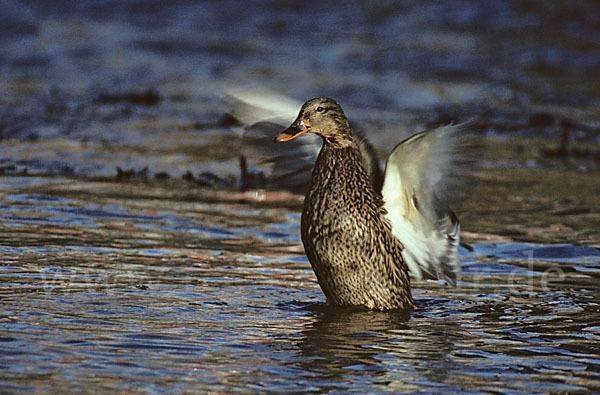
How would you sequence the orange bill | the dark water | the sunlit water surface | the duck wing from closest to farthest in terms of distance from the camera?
the sunlit water surface, the dark water, the duck wing, the orange bill

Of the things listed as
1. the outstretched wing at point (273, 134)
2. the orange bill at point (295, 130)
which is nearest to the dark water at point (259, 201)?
the outstretched wing at point (273, 134)

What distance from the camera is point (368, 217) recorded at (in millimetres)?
6715

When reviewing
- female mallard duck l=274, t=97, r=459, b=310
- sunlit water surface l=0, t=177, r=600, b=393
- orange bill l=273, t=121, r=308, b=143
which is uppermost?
orange bill l=273, t=121, r=308, b=143

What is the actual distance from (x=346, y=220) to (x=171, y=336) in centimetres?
139

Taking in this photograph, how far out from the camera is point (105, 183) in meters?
9.77

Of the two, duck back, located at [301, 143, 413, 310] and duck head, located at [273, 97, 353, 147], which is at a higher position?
duck head, located at [273, 97, 353, 147]

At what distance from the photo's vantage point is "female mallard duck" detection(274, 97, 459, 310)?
21.7ft

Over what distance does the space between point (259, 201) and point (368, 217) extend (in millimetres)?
2937

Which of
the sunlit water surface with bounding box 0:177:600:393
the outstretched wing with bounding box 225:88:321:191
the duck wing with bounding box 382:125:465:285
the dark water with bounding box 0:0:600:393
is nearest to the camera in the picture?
the sunlit water surface with bounding box 0:177:600:393

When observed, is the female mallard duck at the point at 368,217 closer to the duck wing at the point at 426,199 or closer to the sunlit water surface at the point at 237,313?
the duck wing at the point at 426,199

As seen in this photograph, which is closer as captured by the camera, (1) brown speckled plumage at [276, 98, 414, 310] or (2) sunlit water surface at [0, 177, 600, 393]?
(2) sunlit water surface at [0, 177, 600, 393]

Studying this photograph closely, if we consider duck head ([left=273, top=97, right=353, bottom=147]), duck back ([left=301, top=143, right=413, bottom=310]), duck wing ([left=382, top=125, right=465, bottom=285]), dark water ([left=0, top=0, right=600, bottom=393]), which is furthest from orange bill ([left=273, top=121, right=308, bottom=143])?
dark water ([left=0, top=0, right=600, bottom=393])

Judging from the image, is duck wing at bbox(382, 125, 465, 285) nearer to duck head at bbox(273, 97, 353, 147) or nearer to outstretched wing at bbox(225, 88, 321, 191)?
duck head at bbox(273, 97, 353, 147)

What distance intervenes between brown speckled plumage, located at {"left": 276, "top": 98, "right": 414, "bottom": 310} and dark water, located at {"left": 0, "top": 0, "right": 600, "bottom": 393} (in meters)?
0.15
